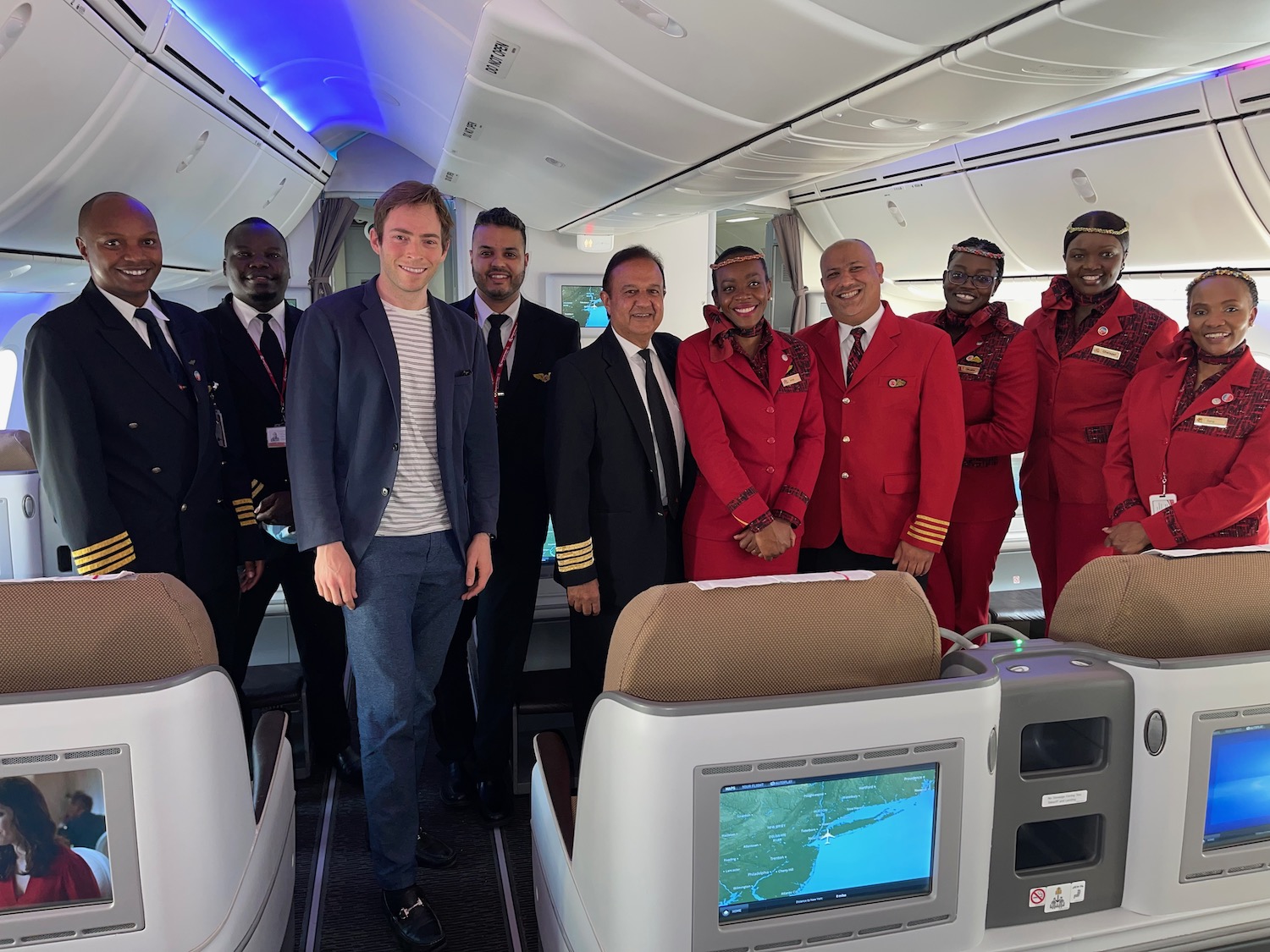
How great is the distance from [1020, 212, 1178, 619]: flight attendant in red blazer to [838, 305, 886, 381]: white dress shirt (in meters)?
0.82

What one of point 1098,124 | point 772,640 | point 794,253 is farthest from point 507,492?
point 794,253

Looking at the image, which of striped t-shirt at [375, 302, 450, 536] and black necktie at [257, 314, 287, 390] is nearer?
striped t-shirt at [375, 302, 450, 536]

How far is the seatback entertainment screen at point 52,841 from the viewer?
1285 mm

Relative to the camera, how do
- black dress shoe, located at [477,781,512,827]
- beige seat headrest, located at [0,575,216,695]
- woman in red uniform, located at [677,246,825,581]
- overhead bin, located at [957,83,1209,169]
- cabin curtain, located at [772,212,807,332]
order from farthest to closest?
cabin curtain, located at [772,212,807,332]
overhead bin, located at [957,83,1209,169]
black dress shoe, located at [477,781,512,827]
woman in red uniform, located at [677,246,825,581]
beige seat headrest, located at [0,575,216,695]

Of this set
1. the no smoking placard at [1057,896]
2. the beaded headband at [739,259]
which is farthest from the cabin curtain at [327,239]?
the no smoking placard at [1057,896]

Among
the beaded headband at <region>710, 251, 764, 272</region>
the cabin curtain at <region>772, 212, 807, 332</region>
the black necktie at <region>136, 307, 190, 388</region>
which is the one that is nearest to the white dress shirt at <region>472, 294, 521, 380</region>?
the beaded headband at <region>710, 251, 764, 272</region>

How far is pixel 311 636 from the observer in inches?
124

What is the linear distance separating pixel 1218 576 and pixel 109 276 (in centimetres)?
287

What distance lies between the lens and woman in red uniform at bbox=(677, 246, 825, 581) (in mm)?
2723

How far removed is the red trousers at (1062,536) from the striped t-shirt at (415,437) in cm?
233

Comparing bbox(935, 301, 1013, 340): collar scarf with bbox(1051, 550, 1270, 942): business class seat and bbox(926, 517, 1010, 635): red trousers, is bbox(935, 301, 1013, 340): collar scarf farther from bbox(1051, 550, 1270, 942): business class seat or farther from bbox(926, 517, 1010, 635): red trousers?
bbox(1051, 550, 1270, 942): business class seat

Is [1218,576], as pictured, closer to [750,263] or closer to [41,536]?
[750,263]

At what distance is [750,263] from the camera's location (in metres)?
2.75

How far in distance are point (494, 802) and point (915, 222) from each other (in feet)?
20.8
